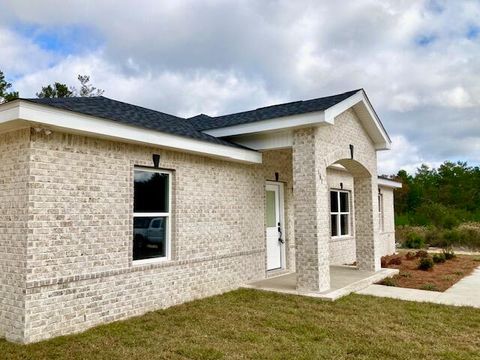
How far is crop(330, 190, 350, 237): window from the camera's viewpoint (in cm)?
1420

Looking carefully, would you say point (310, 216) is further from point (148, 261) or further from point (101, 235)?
point (101, 235)

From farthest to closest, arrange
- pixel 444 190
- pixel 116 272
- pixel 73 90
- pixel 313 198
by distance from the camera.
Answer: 1. pixel 444 190
2. pixel 73 90
3. pixel 313 198
4. pixel 116 272

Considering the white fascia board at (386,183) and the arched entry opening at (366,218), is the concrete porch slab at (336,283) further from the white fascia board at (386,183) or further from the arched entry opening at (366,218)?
the white fascia board at (386,183)

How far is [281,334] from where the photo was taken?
563 cm

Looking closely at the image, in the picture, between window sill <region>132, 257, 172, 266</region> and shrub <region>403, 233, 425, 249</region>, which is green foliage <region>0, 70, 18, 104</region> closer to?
window sill <region>132, 257, 172, 266</region>

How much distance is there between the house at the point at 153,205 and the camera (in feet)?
17.6

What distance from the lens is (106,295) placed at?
20.2ft

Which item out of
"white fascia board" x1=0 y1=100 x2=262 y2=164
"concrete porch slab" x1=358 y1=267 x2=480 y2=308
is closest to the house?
"white fascia board" x1=0 y1=100 x2=262 y2=164

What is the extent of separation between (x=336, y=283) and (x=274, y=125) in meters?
4.07

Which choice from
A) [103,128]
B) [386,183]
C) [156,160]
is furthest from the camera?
[386,183]

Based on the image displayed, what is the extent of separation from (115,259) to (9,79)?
877 inches

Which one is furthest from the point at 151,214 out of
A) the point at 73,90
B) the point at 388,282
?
the point at 73,90

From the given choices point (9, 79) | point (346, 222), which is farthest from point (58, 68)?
point (346, 222)

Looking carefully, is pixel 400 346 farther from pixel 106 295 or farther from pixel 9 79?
pixel 9 79
